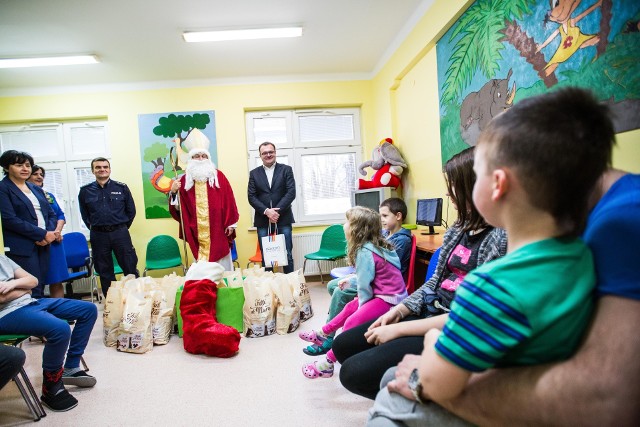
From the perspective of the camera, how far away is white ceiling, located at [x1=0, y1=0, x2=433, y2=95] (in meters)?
3.15

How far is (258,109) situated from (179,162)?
137cm

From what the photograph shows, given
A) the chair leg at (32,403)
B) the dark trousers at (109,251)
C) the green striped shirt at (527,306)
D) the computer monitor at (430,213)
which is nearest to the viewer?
the green striped shirt at (527,306)

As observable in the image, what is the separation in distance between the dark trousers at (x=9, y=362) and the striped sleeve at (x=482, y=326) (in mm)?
1981

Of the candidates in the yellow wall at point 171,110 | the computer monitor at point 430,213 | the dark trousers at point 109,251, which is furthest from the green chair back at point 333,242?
the dark trousers at point 109,251

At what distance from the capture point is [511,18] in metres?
2.26

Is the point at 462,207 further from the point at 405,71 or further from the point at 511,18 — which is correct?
the point at 405,71

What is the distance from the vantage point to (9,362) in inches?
62.2

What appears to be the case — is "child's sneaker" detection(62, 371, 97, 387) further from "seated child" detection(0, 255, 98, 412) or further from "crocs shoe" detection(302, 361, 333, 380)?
"crocs shoe" detection(302, 361, 333, 380)

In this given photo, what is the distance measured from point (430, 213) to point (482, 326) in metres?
2.77

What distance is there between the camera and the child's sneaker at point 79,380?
2.04 meters

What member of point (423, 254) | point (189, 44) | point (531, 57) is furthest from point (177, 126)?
point (531, 57)

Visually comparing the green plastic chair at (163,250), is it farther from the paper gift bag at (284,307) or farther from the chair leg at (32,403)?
the chair leg at (32,403)

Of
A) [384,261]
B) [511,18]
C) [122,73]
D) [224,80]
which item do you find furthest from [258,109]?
[384,261]

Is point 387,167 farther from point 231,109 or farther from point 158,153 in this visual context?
point 158,153
